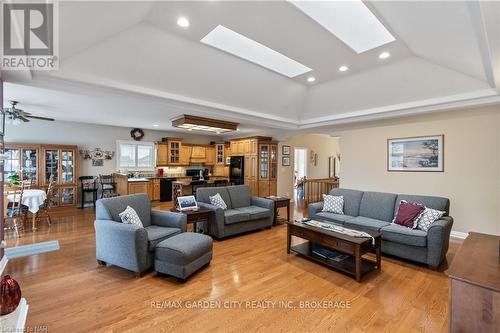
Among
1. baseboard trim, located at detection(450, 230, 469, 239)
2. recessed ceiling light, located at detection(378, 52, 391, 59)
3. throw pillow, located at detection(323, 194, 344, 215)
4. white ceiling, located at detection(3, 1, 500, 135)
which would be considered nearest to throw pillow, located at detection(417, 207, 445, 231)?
throw pillow, located at detection(323, 194, 344, 215)

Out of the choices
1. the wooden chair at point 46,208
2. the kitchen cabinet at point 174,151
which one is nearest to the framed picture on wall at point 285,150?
the kitchen cabinet at point 174,151

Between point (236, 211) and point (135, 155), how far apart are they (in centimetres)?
509

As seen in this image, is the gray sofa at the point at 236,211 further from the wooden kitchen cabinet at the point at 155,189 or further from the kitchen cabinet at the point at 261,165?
the wooden kitchen cabinet at the point at 155,189

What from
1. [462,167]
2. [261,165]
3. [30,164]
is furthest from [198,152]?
[462,167]

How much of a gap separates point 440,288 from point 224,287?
2494 millimetres

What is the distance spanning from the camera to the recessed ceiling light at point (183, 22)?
2.69m

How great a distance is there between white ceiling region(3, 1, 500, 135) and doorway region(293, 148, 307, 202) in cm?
413

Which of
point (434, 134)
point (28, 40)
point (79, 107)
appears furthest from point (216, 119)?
point (434, 134)

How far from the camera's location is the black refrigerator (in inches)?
323

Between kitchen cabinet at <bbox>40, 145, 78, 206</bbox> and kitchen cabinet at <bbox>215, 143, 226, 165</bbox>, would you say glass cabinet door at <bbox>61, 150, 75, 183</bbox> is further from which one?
kitchen cabinet at <bbox>215, 143, 226, 165</bbox>

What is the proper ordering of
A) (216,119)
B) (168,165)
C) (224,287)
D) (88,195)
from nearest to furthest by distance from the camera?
(224,287), (216,119), (88,195), (168,165)

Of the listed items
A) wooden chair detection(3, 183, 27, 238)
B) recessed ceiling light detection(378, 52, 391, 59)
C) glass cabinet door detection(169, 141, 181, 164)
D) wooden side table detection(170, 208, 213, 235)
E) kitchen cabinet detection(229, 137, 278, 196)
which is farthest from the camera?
glass cabinet door detection(169, 141, 181, 164)

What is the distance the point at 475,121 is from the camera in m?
4.21

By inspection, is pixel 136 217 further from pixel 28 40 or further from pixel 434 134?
pixel 434 134
